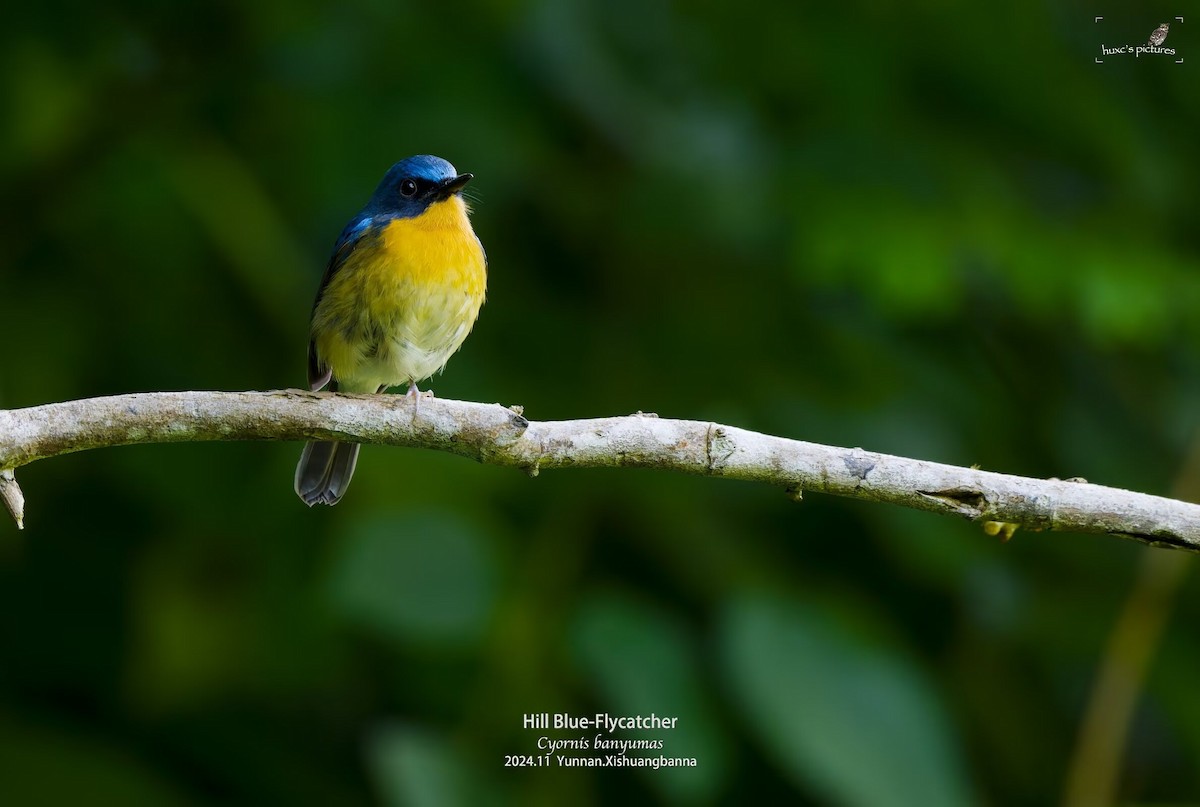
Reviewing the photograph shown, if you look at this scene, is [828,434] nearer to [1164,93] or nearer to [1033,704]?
[1033,704]

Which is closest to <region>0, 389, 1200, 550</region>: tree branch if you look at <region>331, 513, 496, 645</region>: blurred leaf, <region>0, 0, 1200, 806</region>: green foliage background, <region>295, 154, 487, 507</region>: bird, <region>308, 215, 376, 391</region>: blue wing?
<region>295, 154, 487, 507</region>: bird

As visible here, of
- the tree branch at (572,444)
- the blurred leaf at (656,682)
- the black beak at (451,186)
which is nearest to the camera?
the tree branch at (572,444)

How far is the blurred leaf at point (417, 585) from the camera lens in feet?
14.7

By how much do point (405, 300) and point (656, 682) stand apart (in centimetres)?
161

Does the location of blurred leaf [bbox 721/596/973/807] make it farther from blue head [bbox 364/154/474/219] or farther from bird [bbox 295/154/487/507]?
blue head [bbox 364/154/474/219]

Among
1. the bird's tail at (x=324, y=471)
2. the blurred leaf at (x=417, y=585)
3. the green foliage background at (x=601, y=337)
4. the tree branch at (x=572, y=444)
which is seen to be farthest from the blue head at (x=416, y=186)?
the tree branch at (x=572, y=444)

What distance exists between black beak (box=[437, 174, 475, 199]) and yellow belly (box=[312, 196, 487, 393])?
0.05 m

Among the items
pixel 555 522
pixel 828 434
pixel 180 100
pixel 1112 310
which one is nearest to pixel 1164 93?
pixel 1112 310

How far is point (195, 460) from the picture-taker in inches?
216

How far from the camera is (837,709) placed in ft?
14.5

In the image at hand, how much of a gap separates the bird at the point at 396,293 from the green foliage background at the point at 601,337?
0.40 m

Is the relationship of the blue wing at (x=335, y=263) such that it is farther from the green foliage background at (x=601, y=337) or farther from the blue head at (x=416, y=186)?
the green foliage background at (x=601, y=337)

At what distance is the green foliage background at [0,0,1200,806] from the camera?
502cm

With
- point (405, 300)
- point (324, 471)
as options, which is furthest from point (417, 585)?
point (405, 300)
